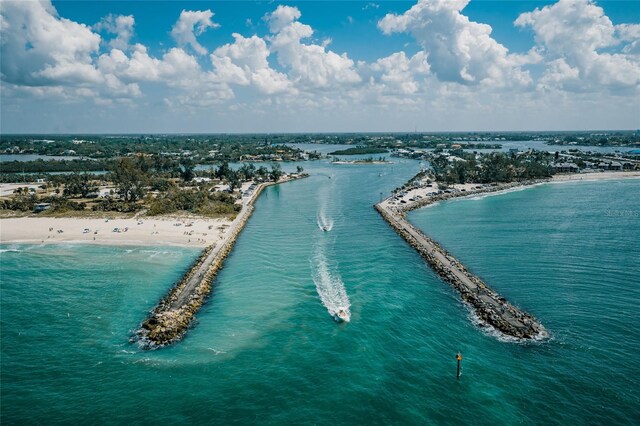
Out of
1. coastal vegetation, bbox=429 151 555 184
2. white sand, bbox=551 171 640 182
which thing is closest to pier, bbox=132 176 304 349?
coastal vegetation, bbox=429 151 555 184

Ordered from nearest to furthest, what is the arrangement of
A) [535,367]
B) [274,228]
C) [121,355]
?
1. [535,367]
2. [121,355]
3. [274,228]

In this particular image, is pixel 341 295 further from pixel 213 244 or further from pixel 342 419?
pixel 213 244

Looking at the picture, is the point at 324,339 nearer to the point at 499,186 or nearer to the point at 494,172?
the point at 499,186

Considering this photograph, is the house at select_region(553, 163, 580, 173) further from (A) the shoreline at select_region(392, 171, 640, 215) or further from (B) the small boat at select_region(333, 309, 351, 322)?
(B) the small boat at select_region(333, 309, 351, 322)

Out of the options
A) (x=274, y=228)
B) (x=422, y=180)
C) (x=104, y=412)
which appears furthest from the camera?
(x=422, y=180)

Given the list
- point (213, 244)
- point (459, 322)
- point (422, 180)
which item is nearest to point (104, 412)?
point (459, 322)

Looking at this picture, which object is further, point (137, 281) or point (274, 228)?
point (274, 228)
